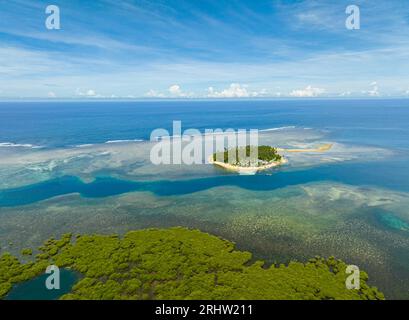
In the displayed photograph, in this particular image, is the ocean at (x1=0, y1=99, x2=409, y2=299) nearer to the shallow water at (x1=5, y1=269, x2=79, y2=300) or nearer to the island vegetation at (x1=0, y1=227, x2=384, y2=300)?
the island vegetation at (x1=0, y1=227, x2=384, y2=300)

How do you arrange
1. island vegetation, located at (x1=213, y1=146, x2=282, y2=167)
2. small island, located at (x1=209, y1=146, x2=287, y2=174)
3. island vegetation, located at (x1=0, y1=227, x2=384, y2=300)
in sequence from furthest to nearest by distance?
island vegetation, located at (x1=213, y1=146, x2=282, y2=167) → small island, located at (x1=209, y1=146, x2=287, y2=174) → island vegetation, located at (x1=0, y1=227, x2=384, y2=300)

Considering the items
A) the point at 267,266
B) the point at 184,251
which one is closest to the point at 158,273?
the point at 184,251

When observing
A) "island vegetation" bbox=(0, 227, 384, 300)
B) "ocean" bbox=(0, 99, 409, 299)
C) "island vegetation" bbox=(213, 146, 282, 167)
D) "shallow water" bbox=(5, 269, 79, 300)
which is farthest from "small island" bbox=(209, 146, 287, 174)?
"shallow water" bbox=(5, 269, 79, 300)

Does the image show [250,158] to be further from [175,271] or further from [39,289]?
[39,289]

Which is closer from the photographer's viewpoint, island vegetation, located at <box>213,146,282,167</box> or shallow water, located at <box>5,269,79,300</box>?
shallow water, located at <box>5,269,79,300</box>
